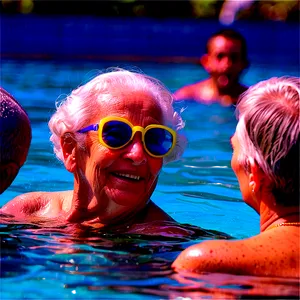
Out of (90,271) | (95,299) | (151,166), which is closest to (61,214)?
(151,166)

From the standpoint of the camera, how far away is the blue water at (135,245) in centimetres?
352

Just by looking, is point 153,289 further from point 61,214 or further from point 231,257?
point 61,214

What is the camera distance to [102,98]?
176 inches

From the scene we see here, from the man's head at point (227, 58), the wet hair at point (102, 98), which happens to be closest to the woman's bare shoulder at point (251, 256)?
the wet hair at point (102, 98)

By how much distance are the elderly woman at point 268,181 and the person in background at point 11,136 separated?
96 cm

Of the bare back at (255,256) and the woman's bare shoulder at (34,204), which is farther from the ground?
the woman's bare shoulder at (34,204)

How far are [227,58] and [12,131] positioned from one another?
7832 mm

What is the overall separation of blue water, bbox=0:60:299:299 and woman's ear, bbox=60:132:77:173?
0.37 meters

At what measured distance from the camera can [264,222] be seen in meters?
3.52

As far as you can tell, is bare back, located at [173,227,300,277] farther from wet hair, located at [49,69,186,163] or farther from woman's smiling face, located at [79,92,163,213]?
wet hair, located at [49,69,186,163]

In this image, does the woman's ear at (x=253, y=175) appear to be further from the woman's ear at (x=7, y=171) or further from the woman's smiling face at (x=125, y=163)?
the woman's ear at (x=7, y=171)

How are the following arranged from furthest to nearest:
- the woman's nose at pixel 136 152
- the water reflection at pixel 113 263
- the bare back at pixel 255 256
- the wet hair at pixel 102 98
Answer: the wet hair at pixel 102 98 → the woman's nose at pixel 136 152 → the water reflection at pixel 113 263 → the bare back at pixel 255 256

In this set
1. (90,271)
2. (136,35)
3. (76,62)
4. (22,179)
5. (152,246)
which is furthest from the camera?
(136,35)

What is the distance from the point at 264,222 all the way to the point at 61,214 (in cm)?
173
